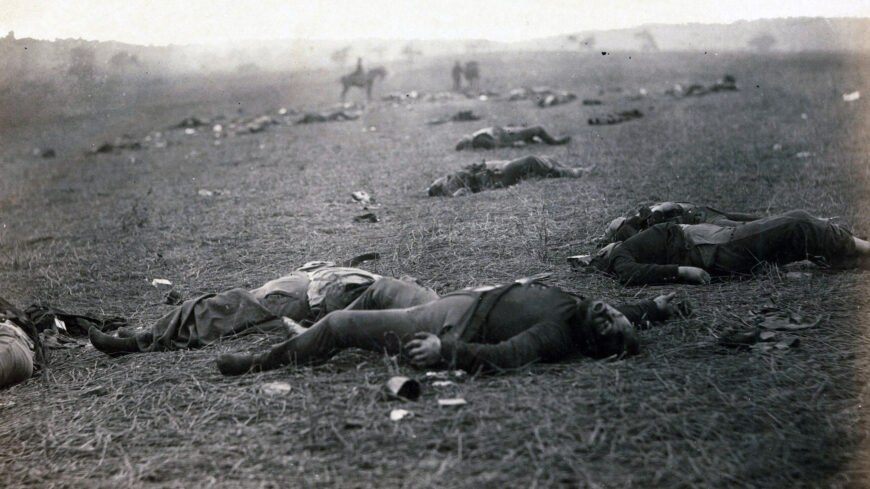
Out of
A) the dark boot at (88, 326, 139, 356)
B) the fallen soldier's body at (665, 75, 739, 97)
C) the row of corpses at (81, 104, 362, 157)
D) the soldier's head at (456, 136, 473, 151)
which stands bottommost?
the row of corpses at (81, 104, 362, 157)

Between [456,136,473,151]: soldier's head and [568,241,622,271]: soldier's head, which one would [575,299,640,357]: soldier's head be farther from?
[456,136,473,151]: soldier's head

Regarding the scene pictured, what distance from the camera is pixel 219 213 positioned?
28.2 feet

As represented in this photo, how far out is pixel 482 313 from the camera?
10.4 ft

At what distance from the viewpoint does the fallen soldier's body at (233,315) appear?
3957mm

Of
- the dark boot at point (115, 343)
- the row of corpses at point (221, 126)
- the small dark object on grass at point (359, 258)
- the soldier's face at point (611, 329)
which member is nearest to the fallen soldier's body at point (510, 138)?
the small dark object on grass at point (359, 258)

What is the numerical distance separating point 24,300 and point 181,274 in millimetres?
1199

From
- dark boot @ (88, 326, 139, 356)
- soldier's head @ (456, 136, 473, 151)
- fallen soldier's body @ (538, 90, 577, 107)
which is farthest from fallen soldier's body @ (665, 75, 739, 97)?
dark boot @ (88, 326, 139, 356)

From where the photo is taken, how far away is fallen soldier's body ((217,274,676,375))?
123 inches

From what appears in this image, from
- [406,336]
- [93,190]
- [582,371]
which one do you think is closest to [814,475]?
[582,371]

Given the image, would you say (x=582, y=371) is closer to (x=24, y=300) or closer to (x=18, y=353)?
(x=18, y=353)

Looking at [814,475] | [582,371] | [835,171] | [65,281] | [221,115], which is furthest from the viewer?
[221,115]

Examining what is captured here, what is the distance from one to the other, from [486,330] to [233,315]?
5.29ft

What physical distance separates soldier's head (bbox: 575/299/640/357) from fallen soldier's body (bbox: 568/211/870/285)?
1.29 m

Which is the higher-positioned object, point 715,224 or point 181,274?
point 715,224
